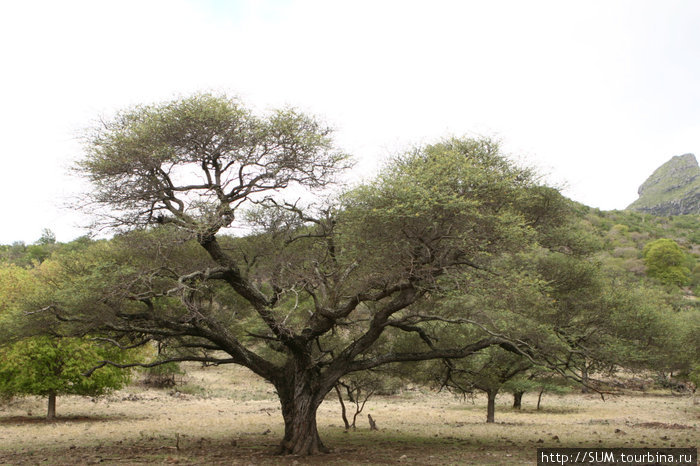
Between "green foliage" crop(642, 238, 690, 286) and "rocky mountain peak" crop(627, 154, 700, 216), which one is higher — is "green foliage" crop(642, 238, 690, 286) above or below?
below

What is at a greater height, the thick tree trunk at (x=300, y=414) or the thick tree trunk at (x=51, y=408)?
the thick tree trunk at (x=300, y=414)

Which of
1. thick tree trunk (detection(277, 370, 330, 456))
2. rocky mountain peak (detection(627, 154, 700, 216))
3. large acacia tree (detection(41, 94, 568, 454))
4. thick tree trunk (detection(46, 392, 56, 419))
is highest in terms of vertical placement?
rocky mountain peak (detection(627, 154, 700, 216))

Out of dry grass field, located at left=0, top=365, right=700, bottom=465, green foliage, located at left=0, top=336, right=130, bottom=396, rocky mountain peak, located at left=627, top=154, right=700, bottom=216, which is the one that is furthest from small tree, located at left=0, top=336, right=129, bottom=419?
rocky mountain peak, located at left=627, top=154, right=700, bottom=216

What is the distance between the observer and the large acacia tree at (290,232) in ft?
38.8

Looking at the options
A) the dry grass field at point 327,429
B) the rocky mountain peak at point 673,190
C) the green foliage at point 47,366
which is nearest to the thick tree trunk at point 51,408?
the dry grass field at point 327,429

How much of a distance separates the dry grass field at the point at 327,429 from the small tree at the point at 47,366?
5.15 feet

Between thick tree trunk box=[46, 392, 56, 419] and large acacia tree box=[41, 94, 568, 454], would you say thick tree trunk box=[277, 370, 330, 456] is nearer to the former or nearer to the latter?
large acacia tree box=[41, 94, 568, 454]

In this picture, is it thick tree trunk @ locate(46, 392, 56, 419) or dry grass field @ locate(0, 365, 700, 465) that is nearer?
dry grass field @ locate(0, 365, 700, 465)

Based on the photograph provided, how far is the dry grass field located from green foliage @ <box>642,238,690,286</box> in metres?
41.4

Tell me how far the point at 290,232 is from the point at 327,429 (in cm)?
1076

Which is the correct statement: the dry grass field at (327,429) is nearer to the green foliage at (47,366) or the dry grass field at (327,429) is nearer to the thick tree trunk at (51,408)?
the thick tree trunk at (51,408)

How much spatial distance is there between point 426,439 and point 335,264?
8047 mm

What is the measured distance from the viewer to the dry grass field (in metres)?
13.9

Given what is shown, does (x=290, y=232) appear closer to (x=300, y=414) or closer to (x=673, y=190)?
(x=300, y=414)
